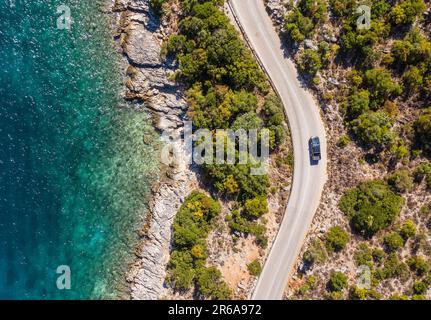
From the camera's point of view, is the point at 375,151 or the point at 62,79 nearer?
the point at 375,151

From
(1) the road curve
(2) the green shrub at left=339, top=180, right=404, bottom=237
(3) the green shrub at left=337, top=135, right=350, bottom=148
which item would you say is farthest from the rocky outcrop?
(2) the green shrub at left=339, top=180, right=404, bottom=237

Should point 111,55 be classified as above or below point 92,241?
above

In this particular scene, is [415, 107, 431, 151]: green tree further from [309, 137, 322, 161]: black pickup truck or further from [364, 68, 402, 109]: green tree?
[309, 137, 322, 161]: black pickup truck

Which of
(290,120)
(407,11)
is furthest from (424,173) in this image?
(407,11)

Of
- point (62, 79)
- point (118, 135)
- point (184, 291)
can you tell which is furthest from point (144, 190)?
point (62, 79)

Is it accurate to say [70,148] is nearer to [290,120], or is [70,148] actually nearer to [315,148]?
[290,120]

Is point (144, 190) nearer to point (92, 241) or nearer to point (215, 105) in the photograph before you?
point (92, 241)

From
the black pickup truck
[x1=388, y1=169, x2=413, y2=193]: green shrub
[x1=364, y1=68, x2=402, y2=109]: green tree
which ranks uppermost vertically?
[x1=364, y1=68, x2=402, y2=109]: green tree
